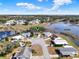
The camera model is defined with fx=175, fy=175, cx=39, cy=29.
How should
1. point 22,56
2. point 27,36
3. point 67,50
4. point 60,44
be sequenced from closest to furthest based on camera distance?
point 22,56 → point 67,50 → point 60,44 → point 27,36

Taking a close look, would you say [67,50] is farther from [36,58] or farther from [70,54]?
[36,58]

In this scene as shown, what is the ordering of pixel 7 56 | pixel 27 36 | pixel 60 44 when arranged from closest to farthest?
pixel 7 56 → pixel 60 44 → pixel 27 36

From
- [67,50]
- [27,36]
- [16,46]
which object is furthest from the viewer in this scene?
[27,36]

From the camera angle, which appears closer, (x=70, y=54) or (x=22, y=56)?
(x=22, y=56)

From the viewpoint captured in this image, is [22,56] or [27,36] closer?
[22,56]

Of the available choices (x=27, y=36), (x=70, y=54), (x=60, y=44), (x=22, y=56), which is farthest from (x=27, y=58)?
(x=27, y=36)

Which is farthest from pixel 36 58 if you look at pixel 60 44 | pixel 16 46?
pixel 60 44

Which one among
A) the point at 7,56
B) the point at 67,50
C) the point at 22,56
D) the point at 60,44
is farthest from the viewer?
the point at 60,44

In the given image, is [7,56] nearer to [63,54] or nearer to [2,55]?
[2,55]

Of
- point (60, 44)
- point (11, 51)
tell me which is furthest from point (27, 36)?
point (11, 51)
